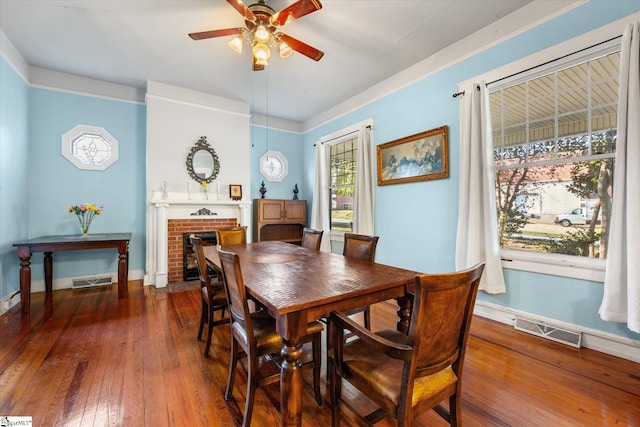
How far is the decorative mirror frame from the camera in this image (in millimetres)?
4273

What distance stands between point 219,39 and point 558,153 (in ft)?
11.8

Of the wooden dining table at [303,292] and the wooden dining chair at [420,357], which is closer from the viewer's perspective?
the wooden dining chair at [420,357]

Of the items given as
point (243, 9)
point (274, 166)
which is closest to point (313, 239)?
point (243, 9)

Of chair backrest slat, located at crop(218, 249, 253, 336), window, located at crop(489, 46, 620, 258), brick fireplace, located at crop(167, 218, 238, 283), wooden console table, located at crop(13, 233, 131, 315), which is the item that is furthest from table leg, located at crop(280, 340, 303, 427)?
brick fireplace, located at crop(167, 218, 238, 283)

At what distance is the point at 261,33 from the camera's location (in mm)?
2172

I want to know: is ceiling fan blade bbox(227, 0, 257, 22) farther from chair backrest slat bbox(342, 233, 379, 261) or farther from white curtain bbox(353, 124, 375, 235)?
white curtain bbox(353, 124, 375, 235)

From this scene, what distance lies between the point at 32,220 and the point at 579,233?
6218mm

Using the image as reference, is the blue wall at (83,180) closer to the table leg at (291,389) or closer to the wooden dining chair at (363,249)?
the wooden dining chair at (363,249)

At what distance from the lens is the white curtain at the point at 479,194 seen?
2.62 metres

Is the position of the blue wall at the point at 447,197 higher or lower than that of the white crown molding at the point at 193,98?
lower

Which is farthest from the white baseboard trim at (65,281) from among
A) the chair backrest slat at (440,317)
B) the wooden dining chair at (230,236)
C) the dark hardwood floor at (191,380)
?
the chair backrest slat at (440,317)

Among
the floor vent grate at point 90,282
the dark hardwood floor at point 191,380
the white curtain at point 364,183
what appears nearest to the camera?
the dark hardwood floor at point 191,380

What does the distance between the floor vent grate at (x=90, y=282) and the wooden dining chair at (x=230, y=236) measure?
2225mm

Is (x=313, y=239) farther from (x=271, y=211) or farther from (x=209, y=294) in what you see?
(x=271, y=211)
